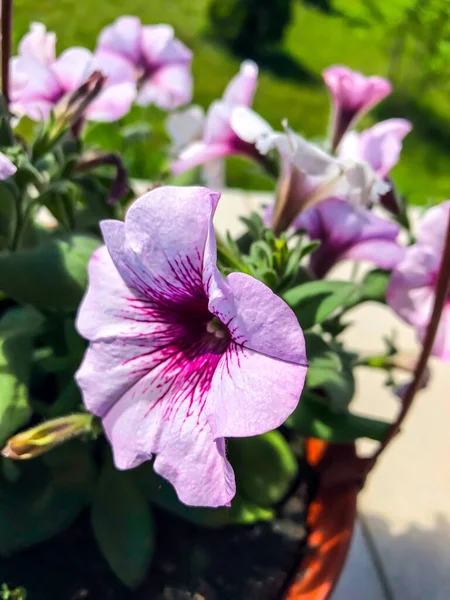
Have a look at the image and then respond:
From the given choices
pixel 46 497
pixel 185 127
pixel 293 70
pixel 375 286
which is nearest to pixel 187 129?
pixel 185 127

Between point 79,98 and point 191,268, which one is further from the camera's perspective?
point 79,98

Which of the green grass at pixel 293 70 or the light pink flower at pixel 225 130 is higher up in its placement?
the light pink flower at pixel 225 130

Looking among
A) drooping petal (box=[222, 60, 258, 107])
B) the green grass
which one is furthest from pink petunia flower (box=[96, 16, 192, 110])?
the green grass

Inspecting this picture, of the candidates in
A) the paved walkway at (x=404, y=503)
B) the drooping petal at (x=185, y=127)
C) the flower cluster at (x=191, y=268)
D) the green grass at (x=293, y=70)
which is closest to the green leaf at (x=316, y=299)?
the flower cluster at (x=191, y=268)

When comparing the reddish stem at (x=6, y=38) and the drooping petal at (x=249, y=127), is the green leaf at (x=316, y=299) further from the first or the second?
the reddish stem at (x=6, y=38)

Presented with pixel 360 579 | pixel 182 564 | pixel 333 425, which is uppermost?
pixel 333 425

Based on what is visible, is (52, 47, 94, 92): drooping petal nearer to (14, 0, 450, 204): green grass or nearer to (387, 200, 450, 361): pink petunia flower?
(387, 200, 450, 361): pink petunia flower

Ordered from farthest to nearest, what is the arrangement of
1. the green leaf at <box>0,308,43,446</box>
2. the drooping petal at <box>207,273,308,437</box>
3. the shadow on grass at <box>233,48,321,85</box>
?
the shadow on grass at <box>233,48,321,85</box> < the green leaf at <box>0,308,43,446</box> < the drooping petal at <box>207,273,308,437</box>

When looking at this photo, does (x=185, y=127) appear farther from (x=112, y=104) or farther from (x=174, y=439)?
(x=174, y=439)
